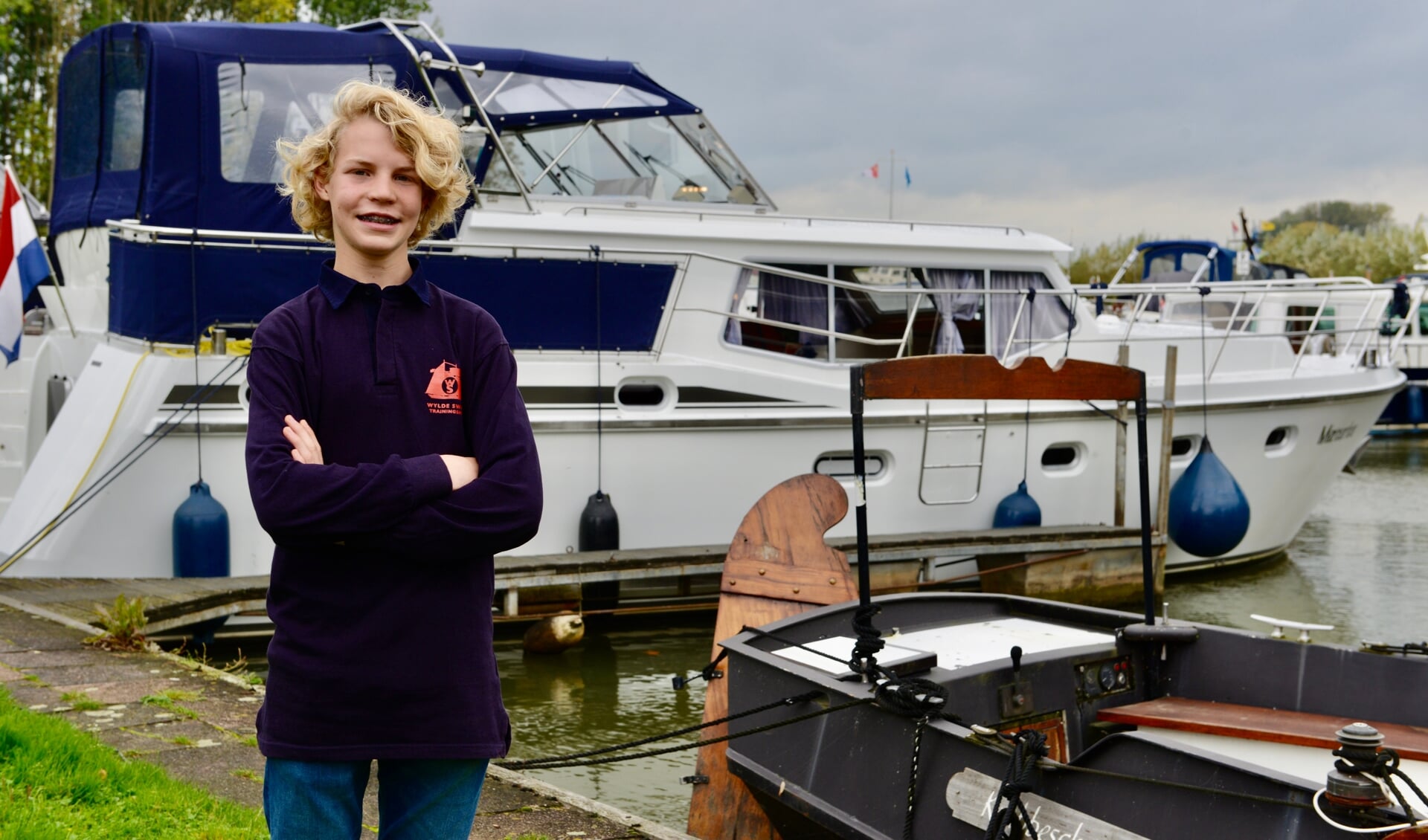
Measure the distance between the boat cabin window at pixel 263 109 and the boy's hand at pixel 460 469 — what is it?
23.5ft

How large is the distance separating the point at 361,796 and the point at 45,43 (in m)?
26.6

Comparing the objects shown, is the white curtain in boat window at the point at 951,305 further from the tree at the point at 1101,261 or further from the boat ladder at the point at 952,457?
the tree at the point at 1101,261

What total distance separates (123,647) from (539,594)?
9.74ft

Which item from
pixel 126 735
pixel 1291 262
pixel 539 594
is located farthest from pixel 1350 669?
pixel 1291 262

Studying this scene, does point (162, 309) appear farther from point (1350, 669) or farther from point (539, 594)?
point (1350, 669)

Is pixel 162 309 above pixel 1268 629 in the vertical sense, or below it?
above

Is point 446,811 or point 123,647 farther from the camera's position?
point 123,647

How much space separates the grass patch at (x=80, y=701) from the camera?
5281 millimetres

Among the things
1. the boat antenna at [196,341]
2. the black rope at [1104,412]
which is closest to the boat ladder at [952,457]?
the black rope at [1104,412]

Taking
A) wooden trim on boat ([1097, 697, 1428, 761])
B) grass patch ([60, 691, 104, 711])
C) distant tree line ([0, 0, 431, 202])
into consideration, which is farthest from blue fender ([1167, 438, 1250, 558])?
distant tree line ([0, 0, 431, 202])

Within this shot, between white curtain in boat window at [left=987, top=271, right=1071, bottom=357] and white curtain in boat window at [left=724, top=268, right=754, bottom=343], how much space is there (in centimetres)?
216

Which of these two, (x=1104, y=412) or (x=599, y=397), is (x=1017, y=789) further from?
(x=1104, y=412)

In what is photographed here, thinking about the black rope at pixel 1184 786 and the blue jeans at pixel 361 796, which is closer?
the blue jeans at pixel 361 796

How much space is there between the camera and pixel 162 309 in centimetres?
820
